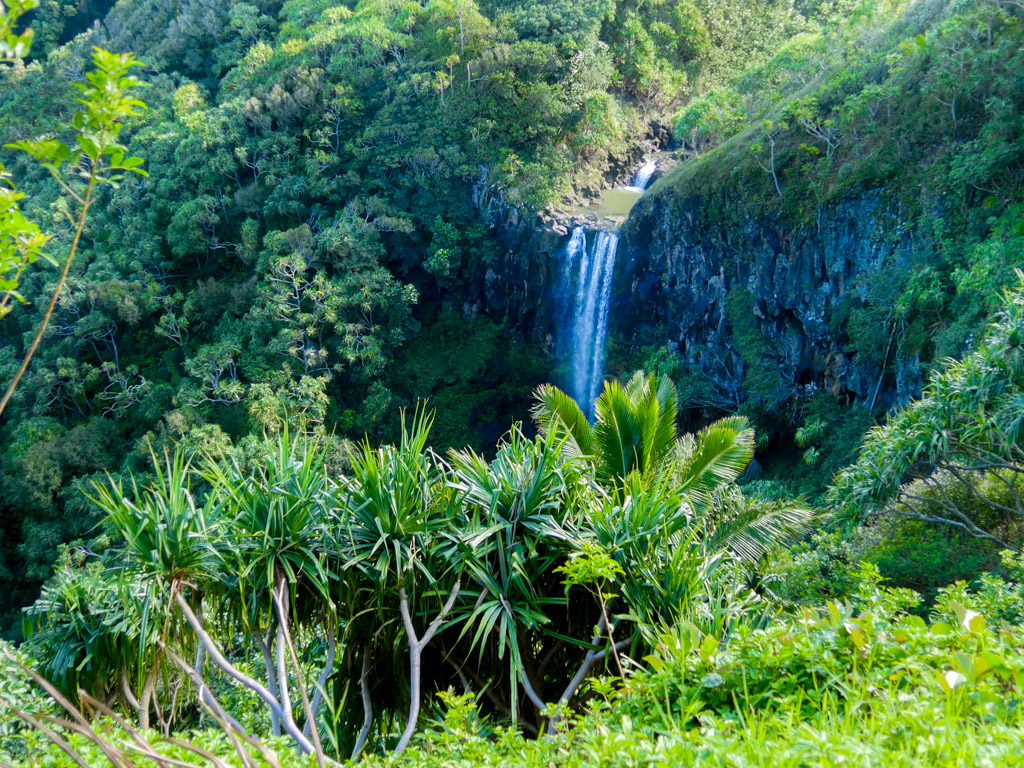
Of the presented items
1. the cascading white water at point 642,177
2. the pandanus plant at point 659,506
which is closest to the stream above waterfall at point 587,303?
the cascading white water at point 642,177

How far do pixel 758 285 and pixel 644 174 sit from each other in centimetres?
1219

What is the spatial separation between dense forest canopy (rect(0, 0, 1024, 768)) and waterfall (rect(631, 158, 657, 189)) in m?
0.27

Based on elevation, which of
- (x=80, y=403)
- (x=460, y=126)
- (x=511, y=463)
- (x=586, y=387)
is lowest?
(x=80, y=403)

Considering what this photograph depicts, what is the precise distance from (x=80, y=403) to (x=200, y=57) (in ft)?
69.3

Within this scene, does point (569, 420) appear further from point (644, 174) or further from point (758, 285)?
point (644, 174)

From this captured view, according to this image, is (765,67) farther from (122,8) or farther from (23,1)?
(122,8)

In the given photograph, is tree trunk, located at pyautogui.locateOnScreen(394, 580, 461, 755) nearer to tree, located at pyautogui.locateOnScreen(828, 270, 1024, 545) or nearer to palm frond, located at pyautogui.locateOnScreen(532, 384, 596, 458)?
palm frond, located at pyautogui.locateOnScreen(532, 384, 596, 458)

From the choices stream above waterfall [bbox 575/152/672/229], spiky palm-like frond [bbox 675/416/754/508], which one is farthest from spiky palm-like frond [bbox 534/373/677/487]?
stream above waterfall [bbox 575/152/672/229]

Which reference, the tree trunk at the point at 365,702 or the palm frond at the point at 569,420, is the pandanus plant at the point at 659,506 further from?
the tree trunk at the point at 365,702

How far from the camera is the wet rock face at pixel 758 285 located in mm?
15000

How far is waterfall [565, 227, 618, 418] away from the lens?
835 inches

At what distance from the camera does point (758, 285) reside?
56.6 ft

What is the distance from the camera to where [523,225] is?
22.9 m

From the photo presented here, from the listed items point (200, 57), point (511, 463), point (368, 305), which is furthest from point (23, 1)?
point (200, 57)
